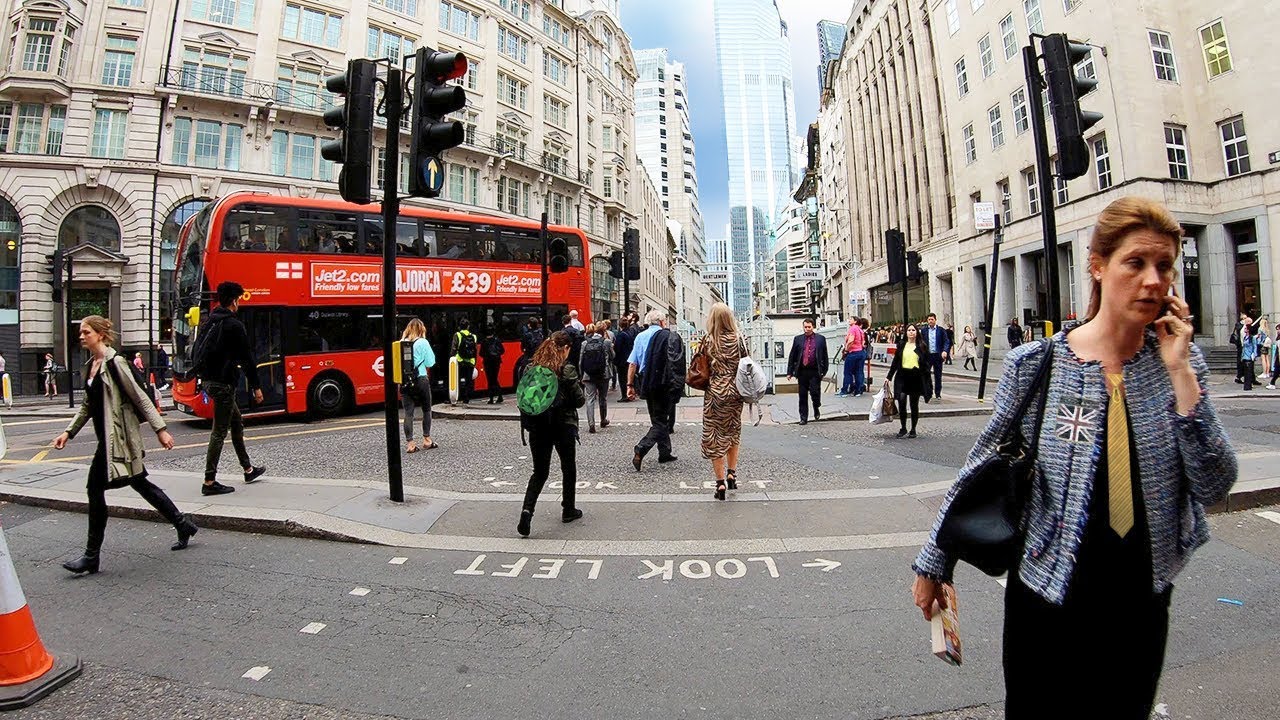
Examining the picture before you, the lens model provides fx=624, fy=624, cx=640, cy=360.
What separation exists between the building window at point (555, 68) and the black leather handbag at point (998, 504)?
46086 millimetres

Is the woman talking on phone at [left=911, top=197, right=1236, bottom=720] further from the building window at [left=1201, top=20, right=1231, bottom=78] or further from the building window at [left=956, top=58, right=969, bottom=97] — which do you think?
the building window at [left=956, top=58, right=969, bottom=97]

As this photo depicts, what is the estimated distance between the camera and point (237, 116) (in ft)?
96.4

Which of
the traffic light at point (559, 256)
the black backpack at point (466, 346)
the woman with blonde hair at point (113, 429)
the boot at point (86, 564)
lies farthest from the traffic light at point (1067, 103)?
the black backpack at point (466, 346)

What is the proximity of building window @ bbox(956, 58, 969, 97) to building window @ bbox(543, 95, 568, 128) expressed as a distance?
24.9 metres

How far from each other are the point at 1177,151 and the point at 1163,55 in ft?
12.1

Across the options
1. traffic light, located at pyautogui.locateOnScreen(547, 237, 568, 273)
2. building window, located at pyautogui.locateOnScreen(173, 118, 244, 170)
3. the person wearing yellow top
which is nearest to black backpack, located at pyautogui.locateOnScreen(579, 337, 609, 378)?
traffic light, located at pyautogui.locateOnScreen(547, 237, 568, 273)

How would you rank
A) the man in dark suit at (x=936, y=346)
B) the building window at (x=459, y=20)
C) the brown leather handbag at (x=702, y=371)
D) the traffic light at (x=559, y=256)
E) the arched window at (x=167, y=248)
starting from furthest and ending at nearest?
1. the building window at (x=459, y=20)
2. the arched window at (x=167, y=248)
3. the man in dark suit at (x=936, y=346)
4. the traffic light at (x=559, y=256)
5. the brown leather handbag at (x=702, y=371)

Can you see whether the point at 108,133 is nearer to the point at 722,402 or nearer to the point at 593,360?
the point at 593,360

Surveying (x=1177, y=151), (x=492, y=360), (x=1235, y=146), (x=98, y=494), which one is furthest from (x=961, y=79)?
(x=98, y=494)

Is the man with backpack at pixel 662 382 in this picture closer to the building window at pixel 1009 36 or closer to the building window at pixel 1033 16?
the building window at pixel 1033 16

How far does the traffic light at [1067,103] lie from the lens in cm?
666

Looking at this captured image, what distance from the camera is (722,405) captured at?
5969 millimetres

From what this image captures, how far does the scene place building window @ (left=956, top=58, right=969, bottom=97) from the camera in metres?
31.4

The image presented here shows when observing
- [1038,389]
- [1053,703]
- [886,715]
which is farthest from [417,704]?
[1038,389]
